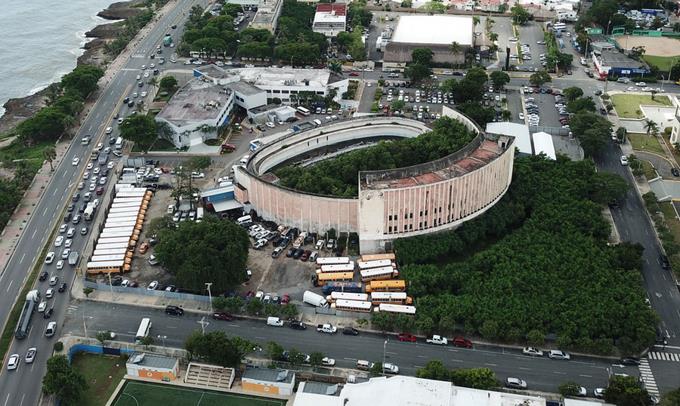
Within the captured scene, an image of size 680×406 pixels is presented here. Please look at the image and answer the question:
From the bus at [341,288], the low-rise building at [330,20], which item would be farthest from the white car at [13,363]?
the low-rise building at [330,20]

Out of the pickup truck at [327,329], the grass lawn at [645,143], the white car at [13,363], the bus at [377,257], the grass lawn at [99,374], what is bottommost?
the grass lawn at [99,374]

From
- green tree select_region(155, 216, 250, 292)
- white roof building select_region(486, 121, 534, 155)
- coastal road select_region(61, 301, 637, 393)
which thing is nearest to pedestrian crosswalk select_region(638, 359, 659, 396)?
coastal road select_region(61, 301, 637, 393)

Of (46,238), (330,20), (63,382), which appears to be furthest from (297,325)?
(330,20)

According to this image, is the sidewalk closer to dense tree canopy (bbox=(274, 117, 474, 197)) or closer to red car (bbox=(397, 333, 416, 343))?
dense tree canopy (bbox=(274, 117, 474, 197))

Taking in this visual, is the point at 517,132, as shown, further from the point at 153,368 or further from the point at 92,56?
the point at 92,56

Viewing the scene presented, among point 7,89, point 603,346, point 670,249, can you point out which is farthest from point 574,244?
point 7,89

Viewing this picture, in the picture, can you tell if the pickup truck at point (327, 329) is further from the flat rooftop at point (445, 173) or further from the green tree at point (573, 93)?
the green tree at point (573, 93)
